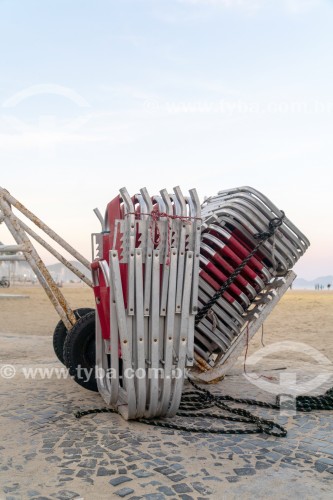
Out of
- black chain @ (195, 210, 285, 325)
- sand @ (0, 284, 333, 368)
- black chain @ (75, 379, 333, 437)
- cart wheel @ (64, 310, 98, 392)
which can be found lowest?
sand @ (0, 284, 333, 368)

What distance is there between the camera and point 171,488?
3.44 metres

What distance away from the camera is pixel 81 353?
19.8 ft

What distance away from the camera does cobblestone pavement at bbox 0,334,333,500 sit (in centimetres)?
342

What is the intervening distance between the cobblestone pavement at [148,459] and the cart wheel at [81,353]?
1.55 ft

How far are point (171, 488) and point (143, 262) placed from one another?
2008 millimetres

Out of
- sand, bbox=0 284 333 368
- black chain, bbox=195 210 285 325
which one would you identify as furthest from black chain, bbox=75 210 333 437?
sand, bbox=0 284 333 368

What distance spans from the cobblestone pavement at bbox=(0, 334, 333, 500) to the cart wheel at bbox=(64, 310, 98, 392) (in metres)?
0.47

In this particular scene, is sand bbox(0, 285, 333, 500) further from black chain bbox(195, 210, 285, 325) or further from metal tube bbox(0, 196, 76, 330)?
black chain bbox(195, 210, 285, 325)

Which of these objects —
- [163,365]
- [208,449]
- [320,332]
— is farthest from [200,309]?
[320,332]

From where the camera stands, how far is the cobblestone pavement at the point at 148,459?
11.2ft

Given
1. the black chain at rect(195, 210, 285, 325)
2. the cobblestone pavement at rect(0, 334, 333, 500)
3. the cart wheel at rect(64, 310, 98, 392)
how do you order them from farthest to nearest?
the cart wheel at rect(64, 310, 98, 392) → the black chain at rect(195, 210, 285, 325) → the cobblestone pavement at rect(0, 334, 333, 500)

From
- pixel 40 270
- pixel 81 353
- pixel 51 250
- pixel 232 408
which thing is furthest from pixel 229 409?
pixel 51 250

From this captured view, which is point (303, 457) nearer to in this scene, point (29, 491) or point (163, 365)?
point (163, 365)

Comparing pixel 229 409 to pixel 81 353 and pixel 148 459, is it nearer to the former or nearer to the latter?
pixel 148 459
